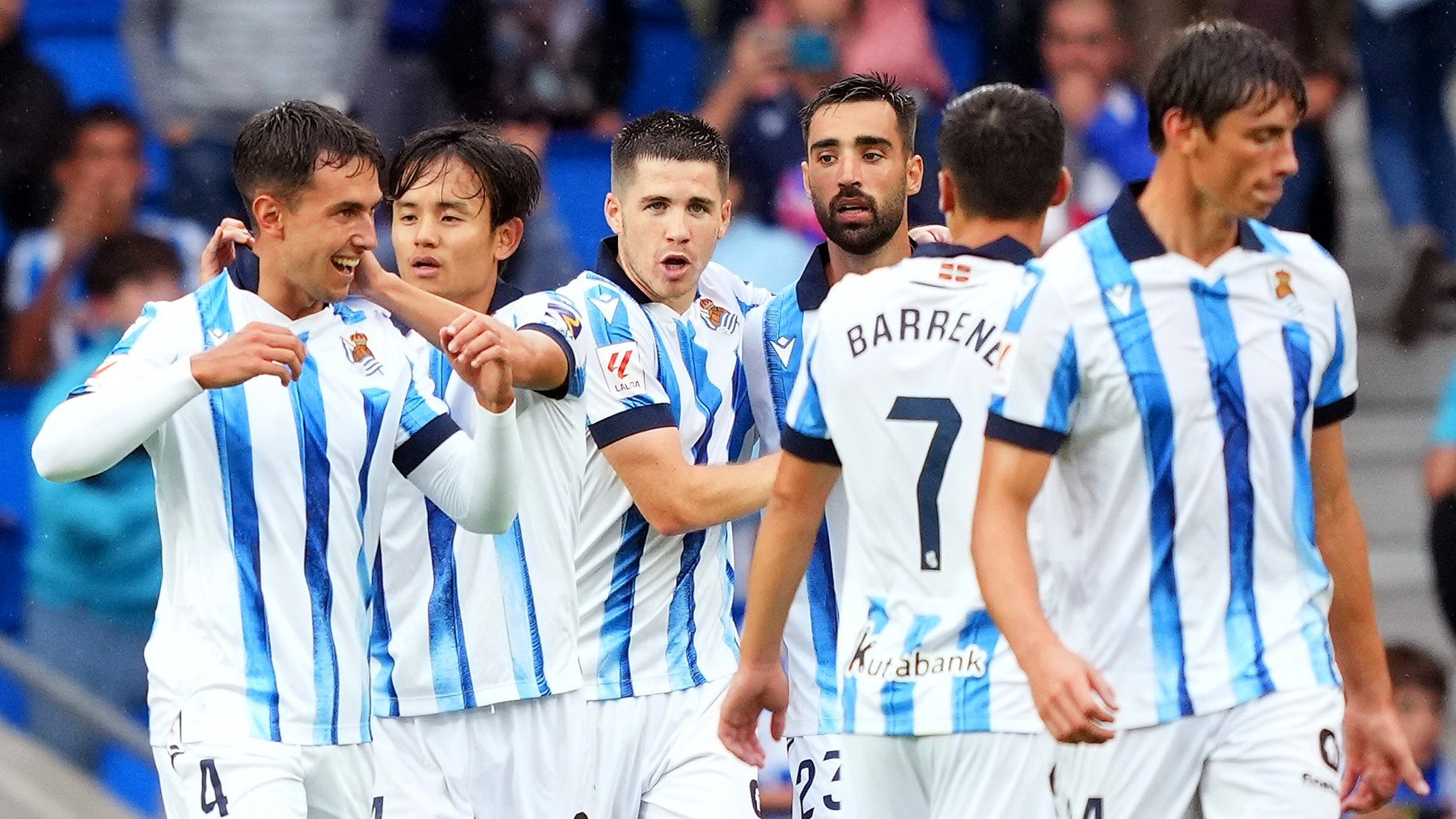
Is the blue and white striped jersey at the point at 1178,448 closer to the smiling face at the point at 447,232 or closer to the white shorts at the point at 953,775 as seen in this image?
the white shorts at the point at 953,775

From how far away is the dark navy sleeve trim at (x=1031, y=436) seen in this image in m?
3.90

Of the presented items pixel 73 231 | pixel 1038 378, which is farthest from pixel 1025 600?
pixel 73 231

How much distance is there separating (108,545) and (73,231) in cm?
212

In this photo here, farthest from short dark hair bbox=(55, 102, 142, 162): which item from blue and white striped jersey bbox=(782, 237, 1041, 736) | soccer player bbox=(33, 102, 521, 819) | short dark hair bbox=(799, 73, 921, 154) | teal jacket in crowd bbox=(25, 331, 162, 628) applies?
blue and white striped jersey bbox=(782, 237, 1041, 736)

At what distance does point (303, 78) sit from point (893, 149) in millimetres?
5198

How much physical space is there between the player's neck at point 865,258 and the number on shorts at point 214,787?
2.00 m

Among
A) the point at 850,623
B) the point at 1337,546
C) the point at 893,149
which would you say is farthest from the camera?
the point at 893,149

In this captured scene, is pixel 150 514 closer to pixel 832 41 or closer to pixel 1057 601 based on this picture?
pixel 832 41

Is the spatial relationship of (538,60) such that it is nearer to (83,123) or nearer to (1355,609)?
(83,123)

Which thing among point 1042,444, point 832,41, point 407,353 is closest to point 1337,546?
point 1042,444

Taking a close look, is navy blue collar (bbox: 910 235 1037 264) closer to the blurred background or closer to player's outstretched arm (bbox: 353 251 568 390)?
player's outstretched arm (bbox: 353 251 568 390)

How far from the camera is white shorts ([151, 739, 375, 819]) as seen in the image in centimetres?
440

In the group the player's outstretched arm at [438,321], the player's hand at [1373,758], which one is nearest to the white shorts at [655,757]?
the player's outstretched arm at [438,321]

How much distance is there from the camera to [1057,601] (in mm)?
4098
